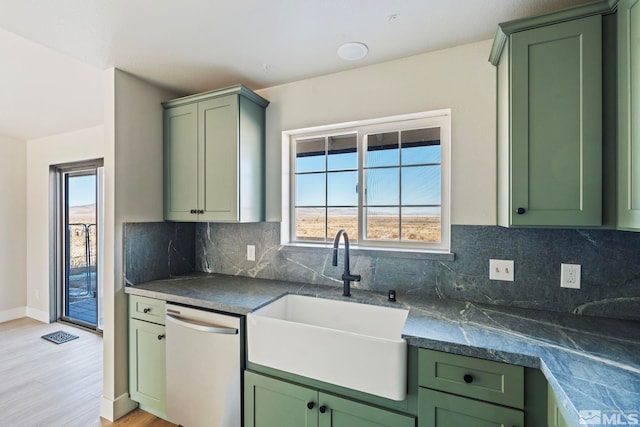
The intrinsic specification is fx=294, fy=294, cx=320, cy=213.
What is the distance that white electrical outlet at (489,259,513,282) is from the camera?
1.66 metres

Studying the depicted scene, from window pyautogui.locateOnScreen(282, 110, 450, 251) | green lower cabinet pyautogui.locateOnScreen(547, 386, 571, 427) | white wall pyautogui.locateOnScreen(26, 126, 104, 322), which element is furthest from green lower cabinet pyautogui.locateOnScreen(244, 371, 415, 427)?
white wall pyautogui.locateOnScreen(26, 126, 104, 322)

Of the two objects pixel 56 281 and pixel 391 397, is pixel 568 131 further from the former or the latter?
pixel 56 281

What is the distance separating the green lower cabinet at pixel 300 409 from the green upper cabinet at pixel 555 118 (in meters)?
1.08

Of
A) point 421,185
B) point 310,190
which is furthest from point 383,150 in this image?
point 310,190

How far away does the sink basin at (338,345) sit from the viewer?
4.19 ft

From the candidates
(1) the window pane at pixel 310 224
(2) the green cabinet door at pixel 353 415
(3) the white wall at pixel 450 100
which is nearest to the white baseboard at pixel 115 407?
(2) the green cabinet door at pixel 353 415

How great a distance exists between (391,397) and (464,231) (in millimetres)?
1018

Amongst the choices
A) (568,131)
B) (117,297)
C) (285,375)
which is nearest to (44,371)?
(117,297)

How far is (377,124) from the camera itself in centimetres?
211

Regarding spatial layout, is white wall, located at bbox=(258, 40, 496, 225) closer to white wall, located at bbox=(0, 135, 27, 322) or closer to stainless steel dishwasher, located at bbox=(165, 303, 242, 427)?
stainless steel dishwasher, located at bbox=(165, 303, 242, 427)

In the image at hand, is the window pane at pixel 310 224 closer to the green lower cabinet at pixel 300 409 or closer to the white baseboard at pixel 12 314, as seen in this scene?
the green lower cabinet at pixel 300 409

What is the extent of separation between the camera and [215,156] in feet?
7.13

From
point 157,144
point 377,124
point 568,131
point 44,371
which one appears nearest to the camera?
point 568,131

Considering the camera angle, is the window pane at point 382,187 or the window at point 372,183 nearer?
the window at point 372,183
